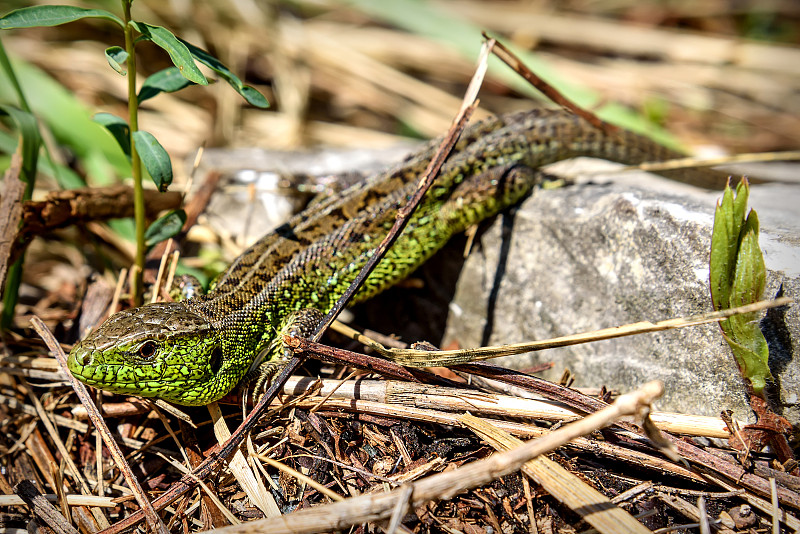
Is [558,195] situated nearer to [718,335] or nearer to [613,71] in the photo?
[718,335]

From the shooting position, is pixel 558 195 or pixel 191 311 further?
pixel 558 195

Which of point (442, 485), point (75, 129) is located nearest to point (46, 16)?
point (442, 485)

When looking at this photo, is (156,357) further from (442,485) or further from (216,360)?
(442,485)

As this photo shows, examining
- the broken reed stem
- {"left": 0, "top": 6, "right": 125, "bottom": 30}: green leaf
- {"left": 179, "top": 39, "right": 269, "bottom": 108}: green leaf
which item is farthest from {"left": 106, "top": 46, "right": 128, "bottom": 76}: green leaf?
the broken reed stem

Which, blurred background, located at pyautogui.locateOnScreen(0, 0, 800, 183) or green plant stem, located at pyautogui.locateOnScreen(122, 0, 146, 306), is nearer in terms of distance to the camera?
green plant stem, located at pyautogui.locateOnScreen(122, 0, 146, 306)

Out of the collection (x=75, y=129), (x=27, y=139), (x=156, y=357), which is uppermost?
(x=75, y=129)

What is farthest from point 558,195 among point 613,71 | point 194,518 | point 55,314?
point 613,71

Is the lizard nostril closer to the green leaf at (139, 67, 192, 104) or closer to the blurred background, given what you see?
the green leaf at (139, 67, 192, 104)
